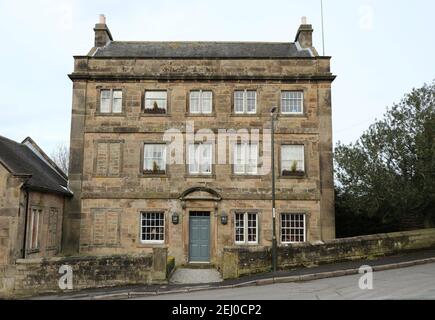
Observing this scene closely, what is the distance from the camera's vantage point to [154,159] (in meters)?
20.4

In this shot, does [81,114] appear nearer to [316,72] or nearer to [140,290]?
[140,290]

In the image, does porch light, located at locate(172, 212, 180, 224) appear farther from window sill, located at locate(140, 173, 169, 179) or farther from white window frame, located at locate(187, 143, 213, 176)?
white window frame, located at locate(187, 143, 213, 176)

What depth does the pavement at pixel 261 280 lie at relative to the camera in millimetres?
13014

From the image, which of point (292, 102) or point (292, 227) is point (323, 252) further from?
point (292, 102)

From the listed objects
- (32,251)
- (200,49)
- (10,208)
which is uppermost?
(200,49)

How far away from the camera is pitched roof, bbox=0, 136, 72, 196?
1614cm

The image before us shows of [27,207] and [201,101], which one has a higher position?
[201,101]

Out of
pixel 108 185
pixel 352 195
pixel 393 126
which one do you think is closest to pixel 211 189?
pixel 108 185

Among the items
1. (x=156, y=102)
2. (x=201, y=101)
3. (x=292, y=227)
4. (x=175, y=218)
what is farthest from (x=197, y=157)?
(x=292, y=227)

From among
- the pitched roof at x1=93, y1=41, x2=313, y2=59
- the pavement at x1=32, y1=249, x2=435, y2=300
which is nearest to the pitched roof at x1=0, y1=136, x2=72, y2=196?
the pavement at x1=32, y1=249, x2=435, y2=300

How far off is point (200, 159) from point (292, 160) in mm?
4791

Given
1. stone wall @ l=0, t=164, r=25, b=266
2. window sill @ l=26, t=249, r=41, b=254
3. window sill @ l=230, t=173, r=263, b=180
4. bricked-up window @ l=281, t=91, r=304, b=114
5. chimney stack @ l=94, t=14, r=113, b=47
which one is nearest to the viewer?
stone wall @ l=0, t=164, r=25, b=266

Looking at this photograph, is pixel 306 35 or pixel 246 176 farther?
pixel 306 35

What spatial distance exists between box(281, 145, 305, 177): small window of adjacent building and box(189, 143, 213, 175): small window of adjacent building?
381 centimetres
